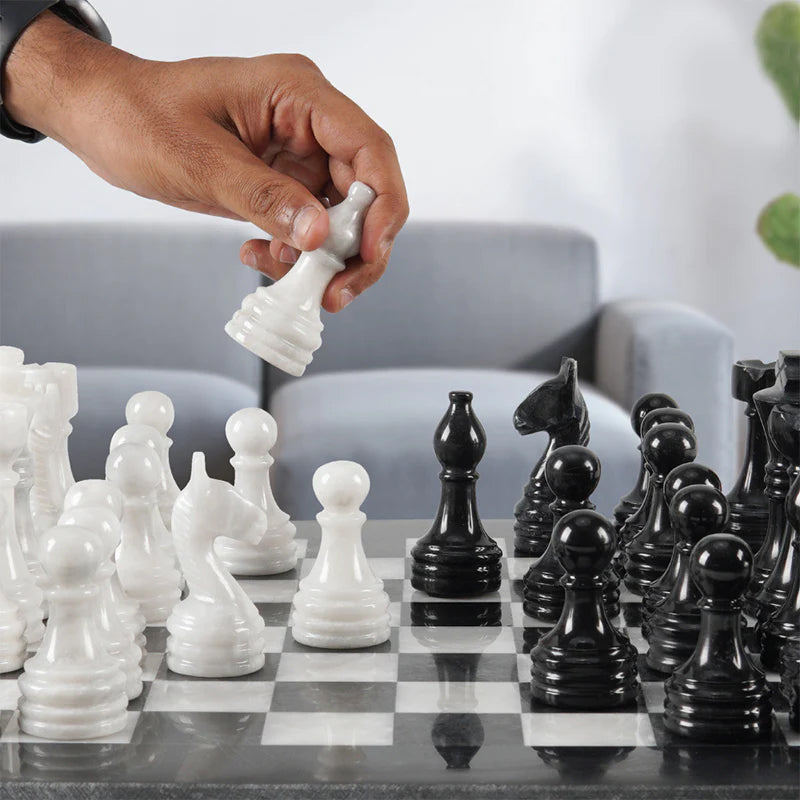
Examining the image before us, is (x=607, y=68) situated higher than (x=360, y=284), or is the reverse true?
(x=607, y=68)

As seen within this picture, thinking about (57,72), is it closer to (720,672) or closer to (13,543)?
(13,543)

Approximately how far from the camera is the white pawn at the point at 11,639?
1.16 m

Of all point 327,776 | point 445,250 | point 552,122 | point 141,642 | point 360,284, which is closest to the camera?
point 327,776

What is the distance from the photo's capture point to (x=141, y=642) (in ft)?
4.06

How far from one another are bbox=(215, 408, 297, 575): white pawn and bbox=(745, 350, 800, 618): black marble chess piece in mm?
519

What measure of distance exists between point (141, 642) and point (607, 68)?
3.75 metres

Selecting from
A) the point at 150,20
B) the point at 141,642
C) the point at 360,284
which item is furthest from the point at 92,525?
the point at 150,20

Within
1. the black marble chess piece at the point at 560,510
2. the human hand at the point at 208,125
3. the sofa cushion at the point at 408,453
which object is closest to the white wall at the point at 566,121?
the sofa cushion at the point at 408,453

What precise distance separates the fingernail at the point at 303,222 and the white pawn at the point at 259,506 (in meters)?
0.28

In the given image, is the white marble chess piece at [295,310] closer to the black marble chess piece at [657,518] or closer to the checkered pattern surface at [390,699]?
the checkered pattern surface at [390,699]

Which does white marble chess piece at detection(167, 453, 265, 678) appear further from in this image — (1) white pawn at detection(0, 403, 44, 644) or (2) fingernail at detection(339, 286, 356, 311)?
(2) fingernail at detection(339, 286, 356, 311)

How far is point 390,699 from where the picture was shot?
1086 mm

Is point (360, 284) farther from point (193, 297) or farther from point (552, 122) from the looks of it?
point (552, 122)

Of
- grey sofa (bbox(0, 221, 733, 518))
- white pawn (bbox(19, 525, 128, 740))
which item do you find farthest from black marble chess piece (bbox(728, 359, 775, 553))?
grey sofa (bbox(0, 221, 733, 518))
